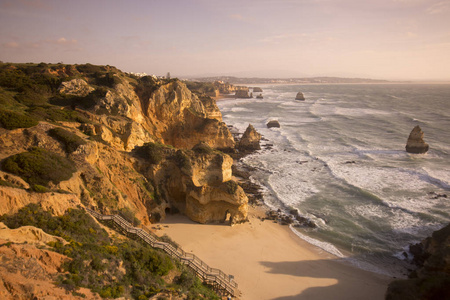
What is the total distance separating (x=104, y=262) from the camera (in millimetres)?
10344

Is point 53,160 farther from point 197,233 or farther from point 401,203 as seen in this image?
point 401,203

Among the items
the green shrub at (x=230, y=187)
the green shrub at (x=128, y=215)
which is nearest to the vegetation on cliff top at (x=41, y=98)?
the green shrub at (x=128, y=215)

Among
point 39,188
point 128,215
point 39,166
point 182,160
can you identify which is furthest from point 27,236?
point 182,160

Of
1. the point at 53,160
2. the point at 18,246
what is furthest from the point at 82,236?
the point at 53,160

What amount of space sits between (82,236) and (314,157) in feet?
113

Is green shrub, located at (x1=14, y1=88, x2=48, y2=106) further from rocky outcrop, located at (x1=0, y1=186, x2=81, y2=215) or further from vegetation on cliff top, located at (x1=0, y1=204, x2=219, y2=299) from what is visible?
vegetation on cliff top, located at (x1=0, y1=204, x2=219, y2=299)

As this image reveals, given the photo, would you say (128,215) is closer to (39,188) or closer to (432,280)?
(39,188)

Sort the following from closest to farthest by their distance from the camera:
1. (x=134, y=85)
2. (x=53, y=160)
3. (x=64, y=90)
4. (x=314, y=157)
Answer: (x=53, y=160), (x=64, y=90), (x=134, y=85), (x=314, y=157)

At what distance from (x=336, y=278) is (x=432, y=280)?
559 centimetres

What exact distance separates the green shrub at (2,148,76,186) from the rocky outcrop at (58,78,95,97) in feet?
44.6

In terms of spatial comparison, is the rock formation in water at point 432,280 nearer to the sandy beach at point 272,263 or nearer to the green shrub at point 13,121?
the sandy beach at point 272,263

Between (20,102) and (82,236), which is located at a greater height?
(20,102)

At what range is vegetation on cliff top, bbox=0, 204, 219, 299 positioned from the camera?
30.6ft

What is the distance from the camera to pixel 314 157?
3981 centimetres
